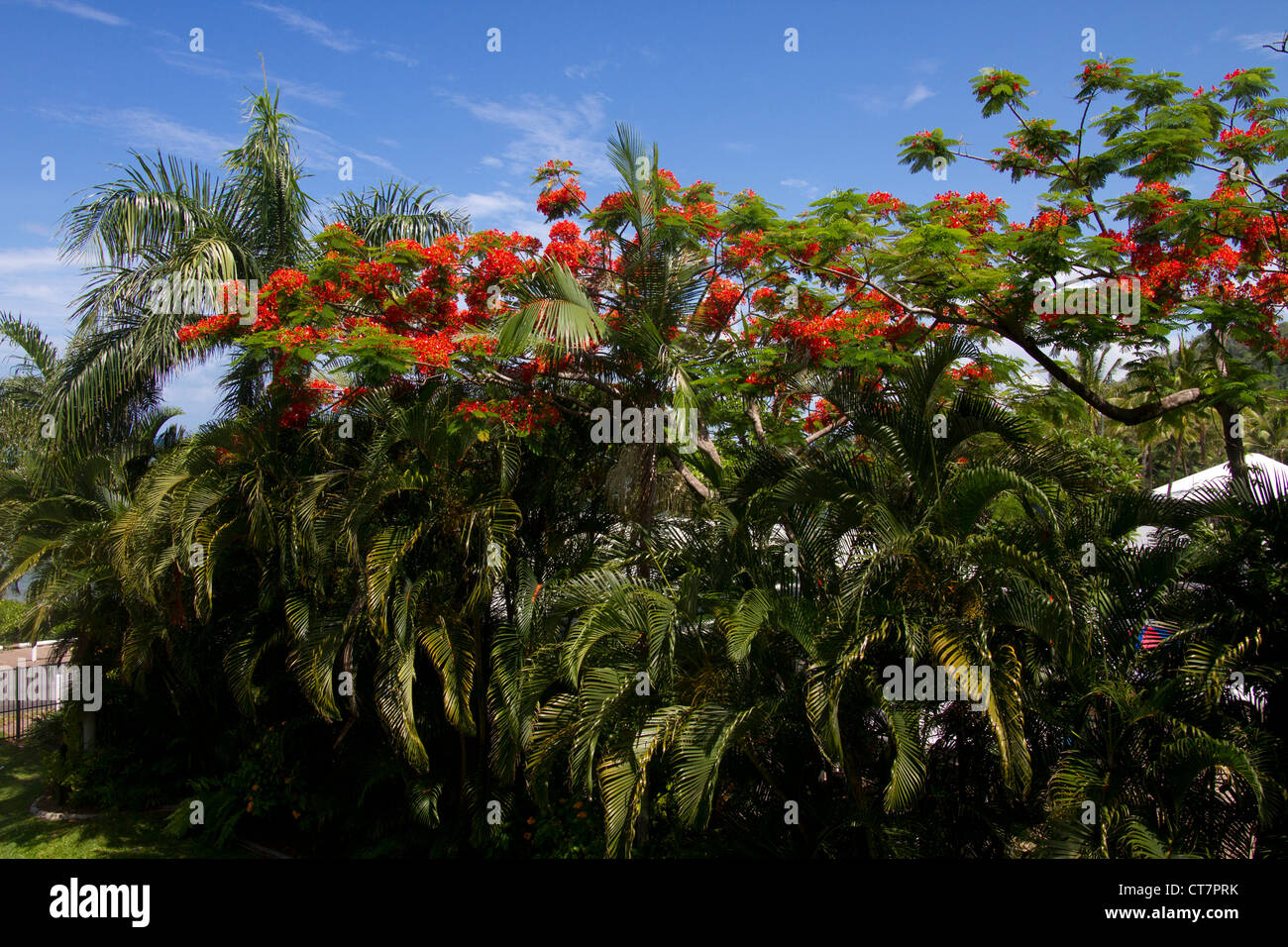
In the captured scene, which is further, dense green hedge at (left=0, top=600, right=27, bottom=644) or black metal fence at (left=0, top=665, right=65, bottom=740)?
dense green hedge at (left=0, top=600, right=27, bottom=644)

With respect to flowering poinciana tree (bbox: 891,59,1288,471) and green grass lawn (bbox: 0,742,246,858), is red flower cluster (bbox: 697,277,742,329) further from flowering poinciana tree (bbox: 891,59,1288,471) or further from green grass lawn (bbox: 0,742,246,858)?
green grass lawn (bbox: 0,742,246,858)

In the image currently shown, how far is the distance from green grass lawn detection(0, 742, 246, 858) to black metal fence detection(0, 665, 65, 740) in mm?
1717

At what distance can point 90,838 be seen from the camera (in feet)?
35.4

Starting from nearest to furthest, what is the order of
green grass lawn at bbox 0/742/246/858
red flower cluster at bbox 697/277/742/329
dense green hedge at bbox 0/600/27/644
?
red flower cluster at bbox 697/277/742/329, green grass lawn at bbox 0/742/246/858, dense green hedge at bbox 0/600/27/644

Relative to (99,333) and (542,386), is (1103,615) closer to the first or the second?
→ (542,386)

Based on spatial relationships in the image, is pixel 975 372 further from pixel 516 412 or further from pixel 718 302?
pixel 516 412

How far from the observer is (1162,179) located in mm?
8805

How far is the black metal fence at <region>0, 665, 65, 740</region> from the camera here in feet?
44.5

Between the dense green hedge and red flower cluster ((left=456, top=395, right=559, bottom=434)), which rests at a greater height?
red flower cluster ((left=456, top=395, right=559, bottom=434))

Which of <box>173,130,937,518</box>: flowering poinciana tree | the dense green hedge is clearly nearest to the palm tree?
<box>173,130,937,518</box>: flowering poinciana tree

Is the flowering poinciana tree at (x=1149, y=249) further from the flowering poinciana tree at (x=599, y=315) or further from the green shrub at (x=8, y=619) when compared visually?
the green shrub at (x=8, y=619)

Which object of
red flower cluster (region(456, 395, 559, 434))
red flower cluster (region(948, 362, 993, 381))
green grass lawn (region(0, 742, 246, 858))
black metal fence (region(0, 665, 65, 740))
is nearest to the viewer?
red flower cluster (region(456, 395, 559, 434))

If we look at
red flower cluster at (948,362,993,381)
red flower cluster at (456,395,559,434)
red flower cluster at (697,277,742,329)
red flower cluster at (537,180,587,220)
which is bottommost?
red flower cluster at (456,395,559,434)
